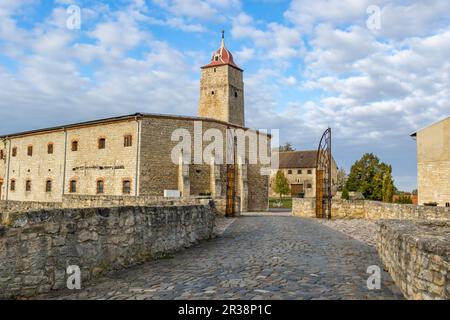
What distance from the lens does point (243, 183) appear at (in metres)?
31.7

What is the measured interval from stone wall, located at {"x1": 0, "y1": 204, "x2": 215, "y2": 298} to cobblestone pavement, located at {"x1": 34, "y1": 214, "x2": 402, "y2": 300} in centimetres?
28

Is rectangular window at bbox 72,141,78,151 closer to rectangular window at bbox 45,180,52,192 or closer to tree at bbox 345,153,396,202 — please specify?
rectangular window at bbox 45,180,52,192

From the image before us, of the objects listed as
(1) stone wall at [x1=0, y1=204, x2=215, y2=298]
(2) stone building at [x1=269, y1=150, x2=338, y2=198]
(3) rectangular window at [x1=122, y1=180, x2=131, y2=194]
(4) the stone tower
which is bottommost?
(1) stone wall at [x1=0, y1=204, x2=215, y2=298]

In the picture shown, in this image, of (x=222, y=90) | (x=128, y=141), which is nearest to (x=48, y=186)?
(x=128, y=141)

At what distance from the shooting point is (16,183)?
3888cm

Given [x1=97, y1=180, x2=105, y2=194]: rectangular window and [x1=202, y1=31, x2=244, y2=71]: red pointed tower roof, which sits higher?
[x1=202, y1=31, x2=244, y2=71]: red pointed tower roof

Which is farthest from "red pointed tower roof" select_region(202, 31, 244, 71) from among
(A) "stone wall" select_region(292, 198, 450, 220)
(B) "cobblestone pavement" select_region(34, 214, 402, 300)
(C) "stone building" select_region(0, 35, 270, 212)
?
(B) "cobblestone pavement" select_region(34, 214, 402, 300)

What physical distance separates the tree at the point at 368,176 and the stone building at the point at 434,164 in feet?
19.7

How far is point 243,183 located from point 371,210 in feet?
47.9

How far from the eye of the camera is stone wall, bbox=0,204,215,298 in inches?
201

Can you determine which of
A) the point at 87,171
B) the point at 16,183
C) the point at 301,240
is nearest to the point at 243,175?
the point at 87,171
